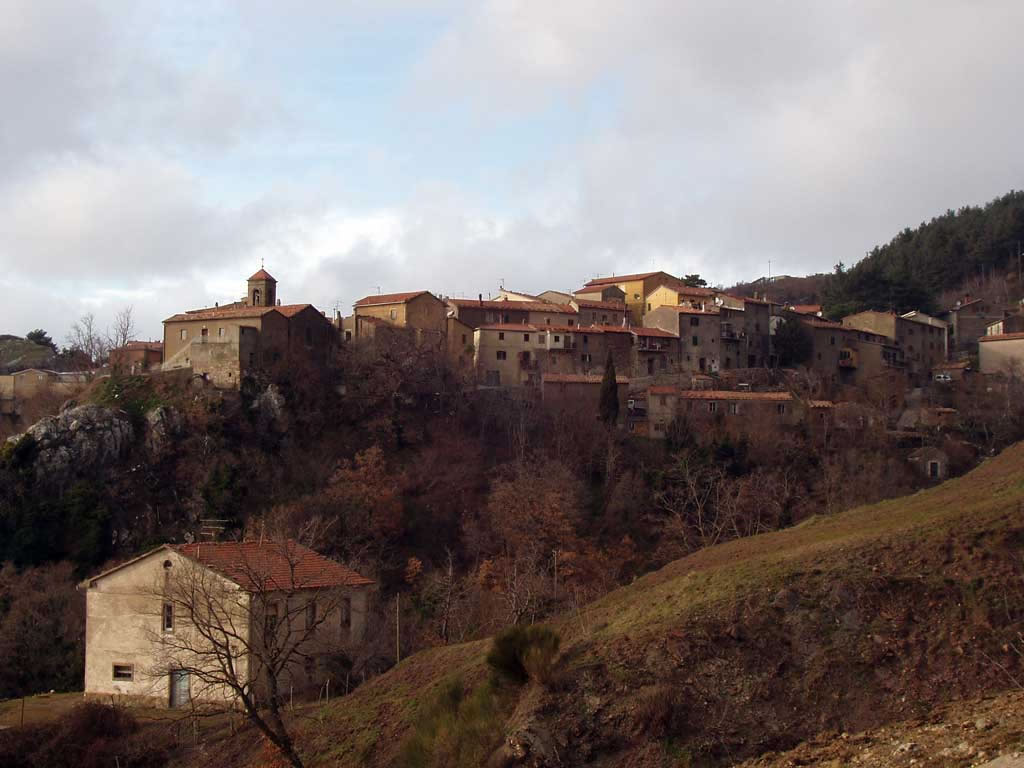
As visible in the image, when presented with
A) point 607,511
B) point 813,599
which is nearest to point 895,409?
point 607,511

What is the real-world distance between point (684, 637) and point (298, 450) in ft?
127

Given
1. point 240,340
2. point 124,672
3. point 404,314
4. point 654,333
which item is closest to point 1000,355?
point 654,333

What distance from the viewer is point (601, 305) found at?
76.1m

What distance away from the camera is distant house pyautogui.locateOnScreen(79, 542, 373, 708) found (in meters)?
26.9

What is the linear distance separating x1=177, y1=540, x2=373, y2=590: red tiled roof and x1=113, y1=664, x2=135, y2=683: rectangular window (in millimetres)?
2952

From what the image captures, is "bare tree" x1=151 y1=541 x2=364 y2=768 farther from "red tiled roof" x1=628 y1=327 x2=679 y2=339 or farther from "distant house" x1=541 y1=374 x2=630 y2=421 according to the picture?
"red tiled roof" x1=628 y1=327 x2=679 y2=339

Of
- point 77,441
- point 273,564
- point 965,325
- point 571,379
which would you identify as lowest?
point 273,564

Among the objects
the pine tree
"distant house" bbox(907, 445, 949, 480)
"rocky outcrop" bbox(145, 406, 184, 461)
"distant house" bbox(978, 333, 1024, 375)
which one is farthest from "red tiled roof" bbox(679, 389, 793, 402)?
"rocky outcrop" bbox(145, 406, 184, 461)

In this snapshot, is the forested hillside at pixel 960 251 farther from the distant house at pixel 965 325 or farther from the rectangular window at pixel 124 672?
the rectangular window at pixel 124 672

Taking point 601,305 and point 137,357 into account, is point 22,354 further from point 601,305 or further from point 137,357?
point 601,305

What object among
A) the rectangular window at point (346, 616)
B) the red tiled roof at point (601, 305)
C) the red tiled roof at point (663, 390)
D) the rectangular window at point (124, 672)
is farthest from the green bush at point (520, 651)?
the red tiled roof at point (601, 305)

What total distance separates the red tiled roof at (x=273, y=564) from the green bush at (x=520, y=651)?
28.5ft

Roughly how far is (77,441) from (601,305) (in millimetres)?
33249

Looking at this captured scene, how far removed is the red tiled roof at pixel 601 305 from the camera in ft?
247
